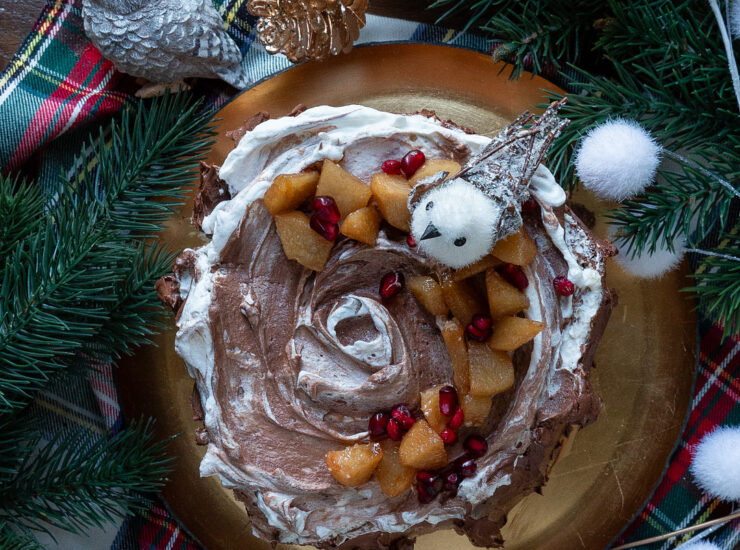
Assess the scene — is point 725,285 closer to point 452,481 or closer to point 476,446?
point 476,446

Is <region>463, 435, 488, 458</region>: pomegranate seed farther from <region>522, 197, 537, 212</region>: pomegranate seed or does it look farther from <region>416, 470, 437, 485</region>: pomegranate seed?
<region>522, 197, 537, 212</region>: pomegranate seed

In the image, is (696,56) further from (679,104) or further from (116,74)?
(116,74)

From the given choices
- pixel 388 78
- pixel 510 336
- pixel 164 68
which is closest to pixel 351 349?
pixel 510 336

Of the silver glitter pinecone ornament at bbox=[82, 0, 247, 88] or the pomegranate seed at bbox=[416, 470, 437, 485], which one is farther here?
the silver glitter pinecone ornament at bbox=[82, 0, 247, 88]

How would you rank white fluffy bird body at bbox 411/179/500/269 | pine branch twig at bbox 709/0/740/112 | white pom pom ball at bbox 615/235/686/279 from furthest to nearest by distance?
1. white pom pom ball at bbox 615/235/686/279
2. pine branch twig at bbox 709/0/740/112
3. white fluffy bird body at bbox 411/179/500/269

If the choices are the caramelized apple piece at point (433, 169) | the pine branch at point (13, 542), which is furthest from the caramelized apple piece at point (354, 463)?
the pine branch at point (13, 542)

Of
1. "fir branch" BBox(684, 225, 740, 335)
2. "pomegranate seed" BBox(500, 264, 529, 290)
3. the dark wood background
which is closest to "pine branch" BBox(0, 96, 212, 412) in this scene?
the dark wood background
